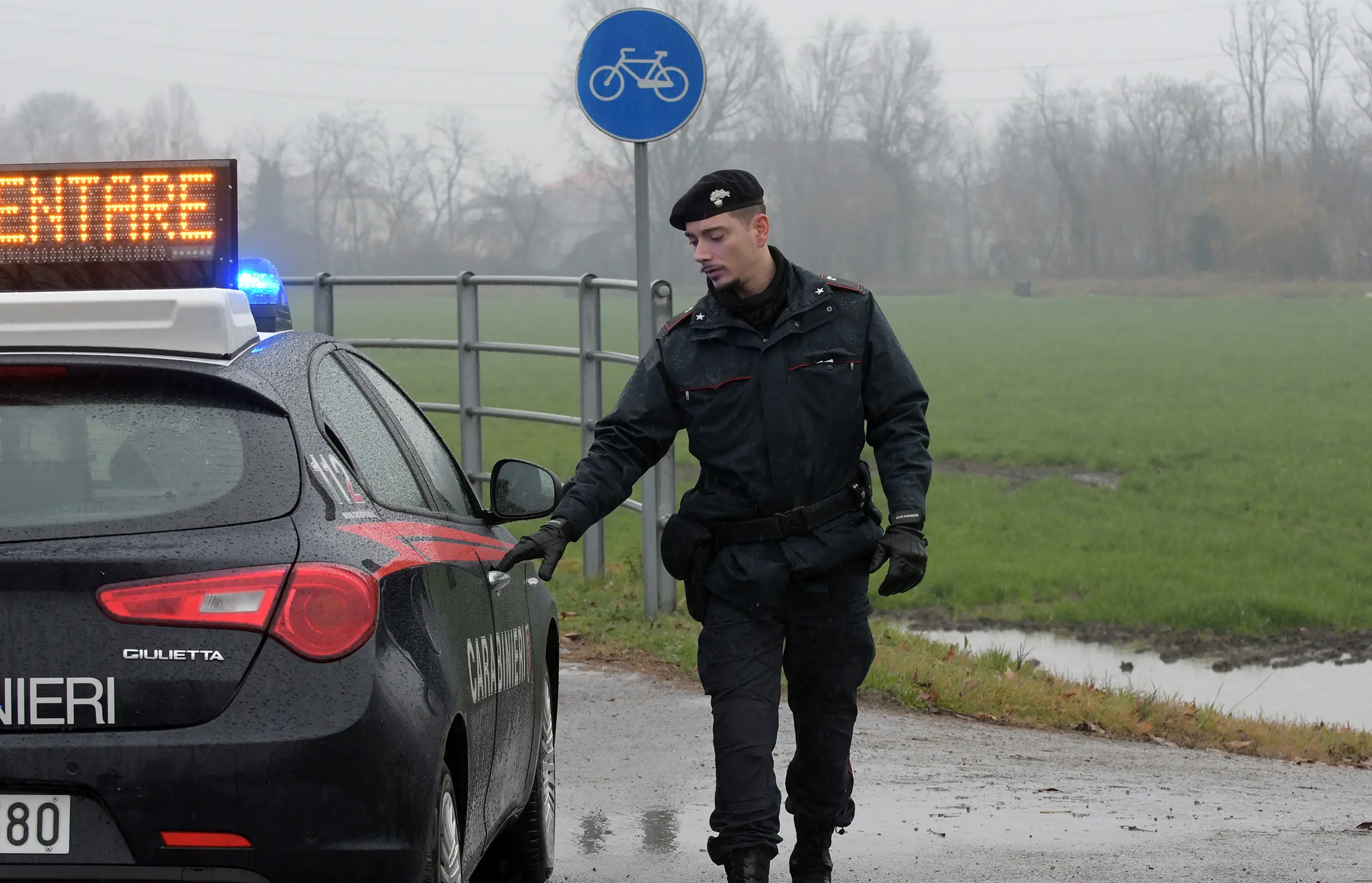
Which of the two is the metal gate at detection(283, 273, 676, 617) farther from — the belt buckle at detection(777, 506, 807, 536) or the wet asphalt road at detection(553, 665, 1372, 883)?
the belt buckle at detection(777, 506, 807, 536)

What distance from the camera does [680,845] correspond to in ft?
18.2

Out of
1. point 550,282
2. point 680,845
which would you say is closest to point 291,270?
point 550,282

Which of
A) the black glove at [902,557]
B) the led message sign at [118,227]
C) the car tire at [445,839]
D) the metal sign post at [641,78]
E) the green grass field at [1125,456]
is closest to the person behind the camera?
the car tire at [445,839]

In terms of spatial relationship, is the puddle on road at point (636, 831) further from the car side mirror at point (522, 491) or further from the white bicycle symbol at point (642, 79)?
the white bicycle symbol at point (642, 79)

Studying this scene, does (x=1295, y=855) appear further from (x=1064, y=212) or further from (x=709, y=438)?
(x=1064, y=212)

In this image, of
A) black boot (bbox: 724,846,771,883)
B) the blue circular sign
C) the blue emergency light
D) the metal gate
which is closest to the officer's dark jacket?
black boot (bbox: 724,846,771,883)

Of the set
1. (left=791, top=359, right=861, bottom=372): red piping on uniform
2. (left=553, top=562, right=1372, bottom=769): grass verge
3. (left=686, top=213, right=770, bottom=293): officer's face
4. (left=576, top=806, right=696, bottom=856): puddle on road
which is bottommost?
(left=553, top=562, right=1372, bottom=769): grass verge

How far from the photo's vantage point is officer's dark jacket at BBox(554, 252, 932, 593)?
4.68 metres

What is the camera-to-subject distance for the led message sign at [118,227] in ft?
13.0

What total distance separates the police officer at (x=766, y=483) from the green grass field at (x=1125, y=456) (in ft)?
22.0

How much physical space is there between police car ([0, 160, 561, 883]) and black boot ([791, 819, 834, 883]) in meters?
1.41

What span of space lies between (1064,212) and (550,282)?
94.7 meters

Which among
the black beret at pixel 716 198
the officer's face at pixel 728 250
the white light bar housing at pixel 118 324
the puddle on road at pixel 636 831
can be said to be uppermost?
the black beret at pixel 716 198

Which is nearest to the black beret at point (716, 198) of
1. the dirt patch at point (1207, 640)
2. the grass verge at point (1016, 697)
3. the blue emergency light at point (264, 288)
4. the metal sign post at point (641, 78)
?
the blue emergency light at point (264, 288)
